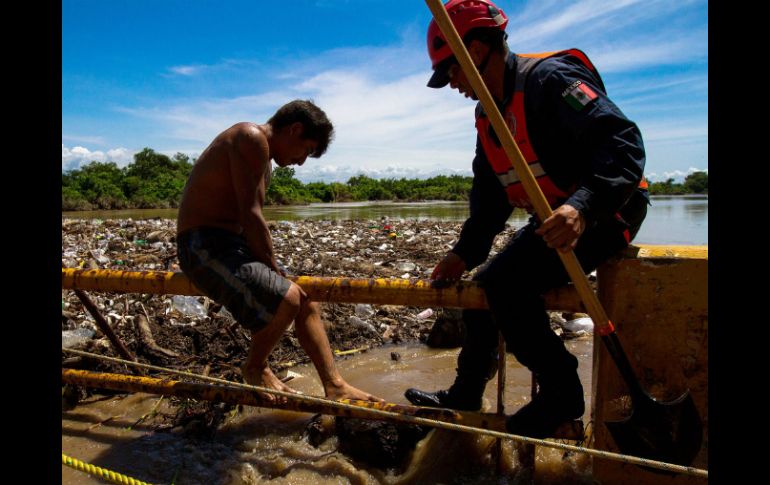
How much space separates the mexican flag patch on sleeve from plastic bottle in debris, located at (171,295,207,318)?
13.0 ft

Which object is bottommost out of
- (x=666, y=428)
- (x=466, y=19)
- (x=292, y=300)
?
(x=666, y=428)

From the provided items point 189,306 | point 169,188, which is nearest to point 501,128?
point 189,306

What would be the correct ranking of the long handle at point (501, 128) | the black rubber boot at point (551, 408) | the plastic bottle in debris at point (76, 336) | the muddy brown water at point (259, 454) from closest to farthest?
the long handle at point (501, 128) < the black rubber boot at point (551, 408) < the muddy brown water at point (259, 454) < the plastic bottle in debris at point (76, 336)

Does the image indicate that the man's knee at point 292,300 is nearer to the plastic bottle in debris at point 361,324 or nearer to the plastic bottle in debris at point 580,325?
the plastic bottle in debris at point 361,324

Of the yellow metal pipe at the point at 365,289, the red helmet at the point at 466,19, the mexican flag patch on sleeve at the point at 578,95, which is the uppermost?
the red helmet at the point at 466,19

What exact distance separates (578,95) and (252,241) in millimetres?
1686

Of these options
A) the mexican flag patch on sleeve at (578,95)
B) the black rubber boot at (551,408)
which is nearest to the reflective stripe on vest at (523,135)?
the mexican flag patch on sleeve at (578,95)

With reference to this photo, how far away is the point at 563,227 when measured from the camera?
1665 millimetres

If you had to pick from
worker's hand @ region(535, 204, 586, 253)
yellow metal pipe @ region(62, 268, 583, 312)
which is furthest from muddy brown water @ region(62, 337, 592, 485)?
worker's hand @ region(535, 204, 586, 253)

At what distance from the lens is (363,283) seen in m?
2.20

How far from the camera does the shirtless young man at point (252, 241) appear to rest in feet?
8.02

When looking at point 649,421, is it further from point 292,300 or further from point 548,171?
point 292,300

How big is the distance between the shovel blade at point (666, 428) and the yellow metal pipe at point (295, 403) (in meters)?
0.27
